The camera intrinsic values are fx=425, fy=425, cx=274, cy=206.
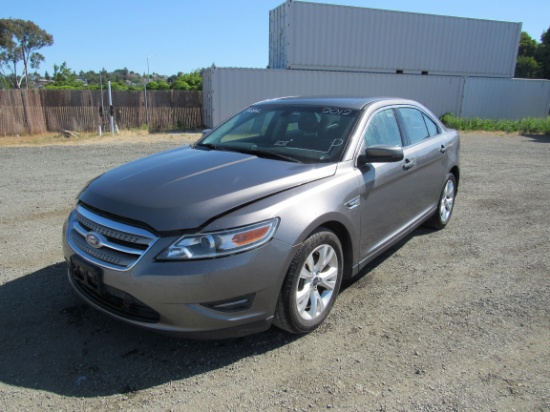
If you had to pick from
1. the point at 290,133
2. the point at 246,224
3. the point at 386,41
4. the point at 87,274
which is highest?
the point at 386,41

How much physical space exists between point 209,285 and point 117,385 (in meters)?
0.84

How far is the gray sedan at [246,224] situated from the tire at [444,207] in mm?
1342

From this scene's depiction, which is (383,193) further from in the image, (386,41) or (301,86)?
(386,41)

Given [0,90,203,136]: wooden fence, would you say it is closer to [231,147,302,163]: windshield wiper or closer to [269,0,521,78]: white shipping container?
[269,0,521,78]: white shipping container

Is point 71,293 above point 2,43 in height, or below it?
below

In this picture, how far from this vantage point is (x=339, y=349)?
2.93 meters

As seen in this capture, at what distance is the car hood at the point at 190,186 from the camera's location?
2.59 meters

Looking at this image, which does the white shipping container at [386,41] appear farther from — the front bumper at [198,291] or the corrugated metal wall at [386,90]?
the front bumper at [198,291]

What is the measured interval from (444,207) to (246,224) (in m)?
3.65

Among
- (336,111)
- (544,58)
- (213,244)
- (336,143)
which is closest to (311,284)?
(213,244)

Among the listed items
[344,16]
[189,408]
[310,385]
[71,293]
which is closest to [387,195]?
[310,385]

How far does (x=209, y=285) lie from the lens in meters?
2.44

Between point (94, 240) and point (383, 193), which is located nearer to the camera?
point (94, 240)

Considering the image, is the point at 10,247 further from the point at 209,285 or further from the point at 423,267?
the point at 423,267
